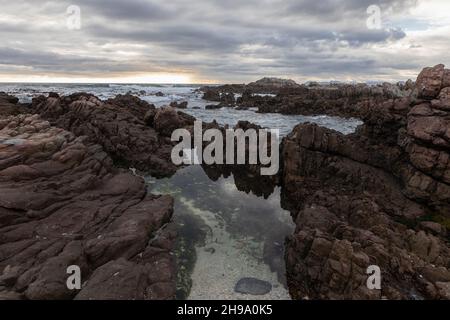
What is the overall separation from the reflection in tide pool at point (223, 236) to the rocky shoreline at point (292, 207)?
0.83 m

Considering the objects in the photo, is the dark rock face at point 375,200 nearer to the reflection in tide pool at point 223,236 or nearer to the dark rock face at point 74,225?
the reflection in tide pool at point 223,236

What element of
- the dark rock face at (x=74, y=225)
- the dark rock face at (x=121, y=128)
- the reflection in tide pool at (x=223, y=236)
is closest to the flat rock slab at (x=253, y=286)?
the reflection in tide pool at (x=223, y=236)

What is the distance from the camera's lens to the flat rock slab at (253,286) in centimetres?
1378

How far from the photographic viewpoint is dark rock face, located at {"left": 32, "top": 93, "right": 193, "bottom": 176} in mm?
29547

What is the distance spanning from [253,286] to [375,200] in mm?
9940

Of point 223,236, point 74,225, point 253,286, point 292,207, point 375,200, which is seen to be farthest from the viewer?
point 292,207

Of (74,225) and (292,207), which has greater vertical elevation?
(74,225)

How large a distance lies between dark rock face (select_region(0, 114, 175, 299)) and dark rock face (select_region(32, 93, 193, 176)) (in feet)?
15.4

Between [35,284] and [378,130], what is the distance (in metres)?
23.4

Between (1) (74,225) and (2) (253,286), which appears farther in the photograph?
(1) (74,225)

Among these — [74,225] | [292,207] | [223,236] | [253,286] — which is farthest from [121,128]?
[253,286]

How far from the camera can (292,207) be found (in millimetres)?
22391

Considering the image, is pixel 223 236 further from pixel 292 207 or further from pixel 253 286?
pixel 292 207
